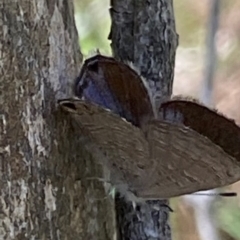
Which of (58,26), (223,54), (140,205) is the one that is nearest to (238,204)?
(223,54)

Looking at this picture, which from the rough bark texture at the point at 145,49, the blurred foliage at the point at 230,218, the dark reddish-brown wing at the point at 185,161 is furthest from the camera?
the blurred foliage at the point at 230,218

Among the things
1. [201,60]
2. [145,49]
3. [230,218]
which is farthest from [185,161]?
[201,60]

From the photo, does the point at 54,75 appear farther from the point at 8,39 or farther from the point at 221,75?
the point at 221,75

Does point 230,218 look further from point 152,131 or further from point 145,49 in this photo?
point 152,131

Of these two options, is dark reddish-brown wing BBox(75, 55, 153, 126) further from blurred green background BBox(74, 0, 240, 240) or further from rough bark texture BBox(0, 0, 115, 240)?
blurred green background BBox(74, 0, 240, 240)

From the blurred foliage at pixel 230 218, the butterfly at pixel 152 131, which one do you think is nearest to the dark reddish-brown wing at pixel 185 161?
the butterfly at pixel 152 131

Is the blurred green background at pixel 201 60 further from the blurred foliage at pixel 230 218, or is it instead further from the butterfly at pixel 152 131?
the butterfly at pixel 152 131

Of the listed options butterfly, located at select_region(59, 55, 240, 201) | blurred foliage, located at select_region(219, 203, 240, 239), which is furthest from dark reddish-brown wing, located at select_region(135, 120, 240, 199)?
blurred foliage, located at select_region(219, 203, 240, 239)

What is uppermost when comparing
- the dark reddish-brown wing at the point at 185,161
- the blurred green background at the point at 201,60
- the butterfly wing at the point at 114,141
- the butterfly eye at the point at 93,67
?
the blurred green background at the point at 201,60
